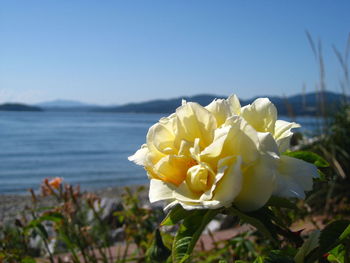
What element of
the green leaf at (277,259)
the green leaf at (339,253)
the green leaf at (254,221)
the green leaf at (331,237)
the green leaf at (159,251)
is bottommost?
the green leaf at (159,251)

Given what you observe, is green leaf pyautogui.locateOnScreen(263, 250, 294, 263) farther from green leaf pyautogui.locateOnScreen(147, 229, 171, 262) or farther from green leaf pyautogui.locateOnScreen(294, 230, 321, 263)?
green leaf pyautogui.locateOnScreen(147, 229, 171, 262)

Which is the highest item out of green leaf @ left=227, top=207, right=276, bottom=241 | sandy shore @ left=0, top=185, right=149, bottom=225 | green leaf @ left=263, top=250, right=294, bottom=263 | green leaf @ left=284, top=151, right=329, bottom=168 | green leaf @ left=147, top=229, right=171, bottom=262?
green leaf @ left=284, top=151, right=329, bottom=168

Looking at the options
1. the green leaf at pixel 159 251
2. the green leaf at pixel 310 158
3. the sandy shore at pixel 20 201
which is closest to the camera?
the green leaf at pixel 310 158

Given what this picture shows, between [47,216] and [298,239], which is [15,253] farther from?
[298,239]

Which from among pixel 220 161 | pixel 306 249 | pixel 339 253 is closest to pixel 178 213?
pixel 220 161

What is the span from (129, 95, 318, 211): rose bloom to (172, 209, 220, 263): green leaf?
1.1 inches

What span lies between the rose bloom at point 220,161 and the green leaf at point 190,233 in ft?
0.09

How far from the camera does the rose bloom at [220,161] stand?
0.55m

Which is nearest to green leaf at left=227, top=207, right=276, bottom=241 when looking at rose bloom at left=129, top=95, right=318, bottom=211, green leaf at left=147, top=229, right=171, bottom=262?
rose bloom at left=129, top=95, right=318, bottom=211

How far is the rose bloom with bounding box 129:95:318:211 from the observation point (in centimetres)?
55

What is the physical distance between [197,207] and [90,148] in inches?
878

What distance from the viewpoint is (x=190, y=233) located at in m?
0.58

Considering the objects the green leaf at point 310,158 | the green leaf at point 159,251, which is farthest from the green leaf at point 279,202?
the green leaf at point 159,251

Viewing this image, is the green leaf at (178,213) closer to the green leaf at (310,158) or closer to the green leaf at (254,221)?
the green leaf at (254,221)
